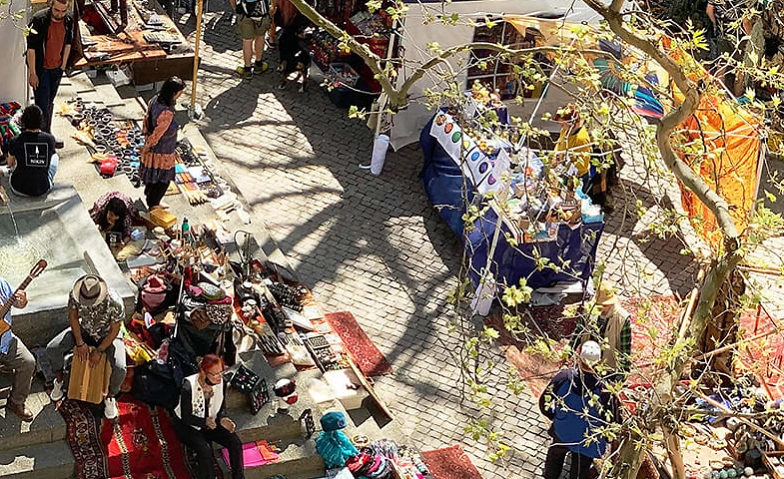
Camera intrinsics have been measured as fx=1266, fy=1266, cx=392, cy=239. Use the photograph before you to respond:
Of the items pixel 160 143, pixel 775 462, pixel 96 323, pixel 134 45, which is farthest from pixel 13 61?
pixel 775 462

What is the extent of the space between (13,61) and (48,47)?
0.65 meters

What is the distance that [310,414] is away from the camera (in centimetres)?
998

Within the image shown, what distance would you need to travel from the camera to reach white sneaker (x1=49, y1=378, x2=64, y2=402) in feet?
30.8

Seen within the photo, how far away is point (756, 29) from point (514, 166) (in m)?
3.56

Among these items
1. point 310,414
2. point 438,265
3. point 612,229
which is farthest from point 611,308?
point 612,229

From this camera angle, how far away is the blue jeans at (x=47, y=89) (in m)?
12.2

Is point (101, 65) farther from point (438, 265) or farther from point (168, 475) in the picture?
point (168, 475)

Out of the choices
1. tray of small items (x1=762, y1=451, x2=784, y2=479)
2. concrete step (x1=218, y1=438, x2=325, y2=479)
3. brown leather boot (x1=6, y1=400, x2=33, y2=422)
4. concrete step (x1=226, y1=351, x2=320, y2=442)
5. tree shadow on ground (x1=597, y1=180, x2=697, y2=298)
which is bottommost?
tree shadow on ground (x1=597, y1=180, x2=697, y2=298)

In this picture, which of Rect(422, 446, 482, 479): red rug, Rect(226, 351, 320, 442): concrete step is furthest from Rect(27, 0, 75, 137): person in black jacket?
Result: Rect(422, 446, 482, 479): red rug

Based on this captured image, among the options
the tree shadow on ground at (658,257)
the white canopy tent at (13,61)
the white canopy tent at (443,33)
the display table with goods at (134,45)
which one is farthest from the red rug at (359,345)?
the display table with goods at (134,45)

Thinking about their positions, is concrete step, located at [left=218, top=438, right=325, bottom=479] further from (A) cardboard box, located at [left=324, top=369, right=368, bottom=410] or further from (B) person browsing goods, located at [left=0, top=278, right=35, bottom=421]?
(B) person browsing goods, located at [left=0, top=278, right=35, bottom=421]

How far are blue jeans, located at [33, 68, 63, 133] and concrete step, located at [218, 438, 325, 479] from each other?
432cm

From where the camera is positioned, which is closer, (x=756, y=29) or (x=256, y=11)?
(x=756, y=29)

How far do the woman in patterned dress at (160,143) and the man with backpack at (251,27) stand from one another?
3927mm
